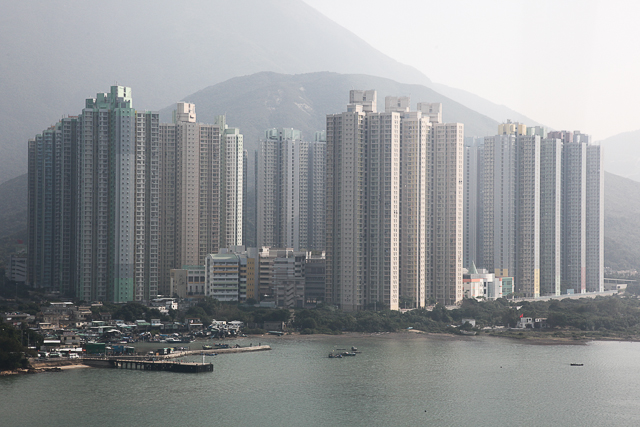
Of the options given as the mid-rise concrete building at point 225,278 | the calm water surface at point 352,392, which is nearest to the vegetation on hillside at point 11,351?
the calm water surface at point 352,392

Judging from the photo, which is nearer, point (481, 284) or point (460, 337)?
point (460, 337)

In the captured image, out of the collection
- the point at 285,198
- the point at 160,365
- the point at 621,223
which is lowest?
the point at 160,365

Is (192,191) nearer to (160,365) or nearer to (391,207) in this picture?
(391,207)

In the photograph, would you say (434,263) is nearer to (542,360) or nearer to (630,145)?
(542,360)

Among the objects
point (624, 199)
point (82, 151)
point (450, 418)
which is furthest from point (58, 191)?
point (624, 199)

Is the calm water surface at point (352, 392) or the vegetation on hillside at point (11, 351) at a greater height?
the vegetation on hillside at point (11, 351)

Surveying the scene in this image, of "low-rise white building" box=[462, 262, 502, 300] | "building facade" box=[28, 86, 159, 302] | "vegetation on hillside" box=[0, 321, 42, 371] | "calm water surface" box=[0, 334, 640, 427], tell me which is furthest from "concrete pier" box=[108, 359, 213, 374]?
"low-rise white building" box=[462, 262, 502, 300]

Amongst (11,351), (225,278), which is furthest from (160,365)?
(225,278)

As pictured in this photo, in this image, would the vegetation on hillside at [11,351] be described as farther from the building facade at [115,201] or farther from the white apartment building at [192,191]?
the white apartment building at [192,191]
